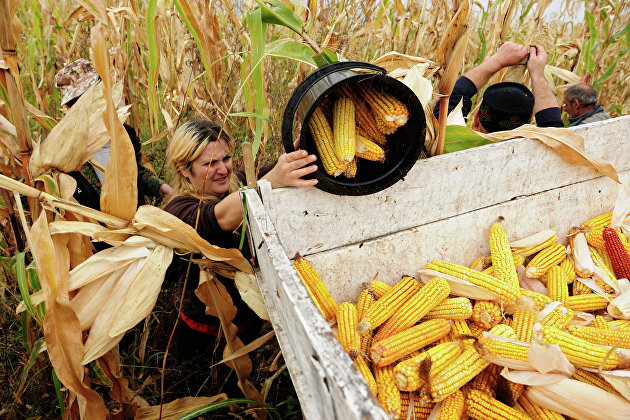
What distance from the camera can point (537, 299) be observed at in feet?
5.64

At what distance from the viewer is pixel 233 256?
1.58m

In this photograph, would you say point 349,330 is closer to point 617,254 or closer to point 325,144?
point 325,144

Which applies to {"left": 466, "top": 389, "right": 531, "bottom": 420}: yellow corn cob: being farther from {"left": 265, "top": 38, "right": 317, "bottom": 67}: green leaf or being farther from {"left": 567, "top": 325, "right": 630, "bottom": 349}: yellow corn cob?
{"left": 265, "top": 38, "right": 317, "bottom": 67}: green leaf

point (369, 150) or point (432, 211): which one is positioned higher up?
point (369, 150)

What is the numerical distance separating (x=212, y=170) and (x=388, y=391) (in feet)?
4.87

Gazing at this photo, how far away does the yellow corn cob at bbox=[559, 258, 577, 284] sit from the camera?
6.39 ft

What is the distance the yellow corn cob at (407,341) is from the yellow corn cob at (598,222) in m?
1.28

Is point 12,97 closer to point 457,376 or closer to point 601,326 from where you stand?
point 457,376

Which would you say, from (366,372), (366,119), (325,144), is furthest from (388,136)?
(366,372)

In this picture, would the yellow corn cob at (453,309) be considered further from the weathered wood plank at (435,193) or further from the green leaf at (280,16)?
the green leaf at (280,16)

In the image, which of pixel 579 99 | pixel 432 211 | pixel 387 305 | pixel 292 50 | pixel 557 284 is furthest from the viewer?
pixel 579 99

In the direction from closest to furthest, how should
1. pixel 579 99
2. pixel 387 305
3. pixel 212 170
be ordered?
pixel 387 305 < pixel 212 170 < pixel 579 99

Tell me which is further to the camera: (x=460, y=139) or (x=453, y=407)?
(x=460, y=139)

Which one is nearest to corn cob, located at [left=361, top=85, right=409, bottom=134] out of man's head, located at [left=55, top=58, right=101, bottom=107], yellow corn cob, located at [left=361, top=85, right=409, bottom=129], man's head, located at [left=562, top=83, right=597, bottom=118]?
yellow corn cob, located at [left=361, top=85, right=409, bottom=129]
